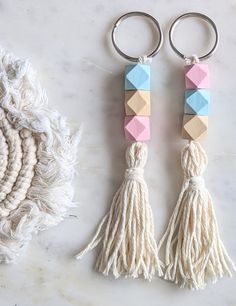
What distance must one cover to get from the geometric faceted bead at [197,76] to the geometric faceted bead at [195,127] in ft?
0.18

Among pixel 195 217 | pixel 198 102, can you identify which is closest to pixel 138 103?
pixel 198 102

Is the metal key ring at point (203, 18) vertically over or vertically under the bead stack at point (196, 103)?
over

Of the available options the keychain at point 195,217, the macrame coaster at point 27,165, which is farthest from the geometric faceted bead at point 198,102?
the macrame coaster at point 27,165

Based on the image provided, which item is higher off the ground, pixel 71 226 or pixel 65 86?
pixel 65 86

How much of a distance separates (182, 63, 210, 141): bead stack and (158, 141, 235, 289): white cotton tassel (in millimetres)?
26

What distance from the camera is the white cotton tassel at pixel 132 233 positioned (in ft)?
3.21

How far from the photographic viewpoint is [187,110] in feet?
3.21

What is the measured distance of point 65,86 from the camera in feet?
3.40

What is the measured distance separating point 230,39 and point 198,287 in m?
0.44

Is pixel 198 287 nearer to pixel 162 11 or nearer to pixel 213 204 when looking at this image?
pixel 213 204

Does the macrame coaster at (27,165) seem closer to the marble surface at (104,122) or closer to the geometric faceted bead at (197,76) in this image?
the marble surface at (104,122)

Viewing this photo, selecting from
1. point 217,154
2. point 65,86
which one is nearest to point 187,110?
A: point 217,154

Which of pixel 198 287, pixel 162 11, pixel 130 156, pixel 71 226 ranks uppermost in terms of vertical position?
pixel 162 11

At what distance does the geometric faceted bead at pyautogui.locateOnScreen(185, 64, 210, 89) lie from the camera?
0.97 metres
